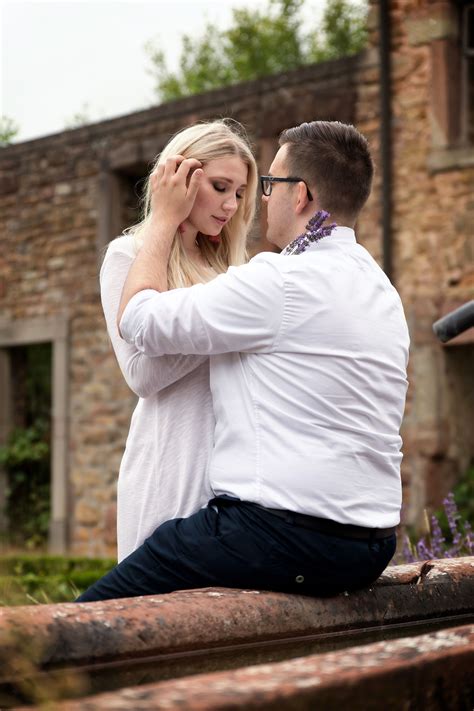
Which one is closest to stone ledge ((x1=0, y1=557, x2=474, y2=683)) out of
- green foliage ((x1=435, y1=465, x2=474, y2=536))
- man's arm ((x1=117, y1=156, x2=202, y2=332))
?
man's arm ((x1=117, y1=156, x2=202, y2=332))

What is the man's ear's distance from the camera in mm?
2688

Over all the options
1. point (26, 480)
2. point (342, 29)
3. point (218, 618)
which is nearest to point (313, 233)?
point (218, 618)

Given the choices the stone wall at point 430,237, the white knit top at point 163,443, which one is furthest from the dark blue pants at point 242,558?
the stone wall at point 430,237

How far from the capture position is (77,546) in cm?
1183

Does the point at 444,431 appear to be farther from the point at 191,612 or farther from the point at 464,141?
the point at 191,612

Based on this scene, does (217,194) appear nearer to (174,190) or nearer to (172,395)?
(174,190)

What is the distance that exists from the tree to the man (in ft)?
69.7

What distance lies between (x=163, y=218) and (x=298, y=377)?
2.10 feet

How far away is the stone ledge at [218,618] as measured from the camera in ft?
6.64

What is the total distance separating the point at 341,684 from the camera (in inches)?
61.9

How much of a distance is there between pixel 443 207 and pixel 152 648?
7.54 m

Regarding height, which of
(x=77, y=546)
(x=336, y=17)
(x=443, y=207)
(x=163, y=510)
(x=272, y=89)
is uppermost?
(x=336, y=17)

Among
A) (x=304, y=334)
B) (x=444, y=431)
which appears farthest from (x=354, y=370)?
(x=444, y=431)

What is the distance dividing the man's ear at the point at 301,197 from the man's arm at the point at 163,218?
331 millimetres
